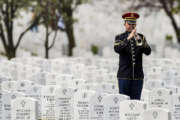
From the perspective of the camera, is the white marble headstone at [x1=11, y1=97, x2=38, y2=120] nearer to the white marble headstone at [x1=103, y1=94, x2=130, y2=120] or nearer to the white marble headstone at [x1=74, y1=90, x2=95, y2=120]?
the white marble headstone at [x1=74, y1=90, x2=95, y2=120]

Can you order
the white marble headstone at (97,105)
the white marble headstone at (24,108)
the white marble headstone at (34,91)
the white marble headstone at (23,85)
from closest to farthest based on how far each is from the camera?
the white marble headstone at (24,108)
the white marble headstone at (97,105)
the white marble headstone at (34,91)
the white marble headstone at (23,85)

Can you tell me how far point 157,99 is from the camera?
470 inches

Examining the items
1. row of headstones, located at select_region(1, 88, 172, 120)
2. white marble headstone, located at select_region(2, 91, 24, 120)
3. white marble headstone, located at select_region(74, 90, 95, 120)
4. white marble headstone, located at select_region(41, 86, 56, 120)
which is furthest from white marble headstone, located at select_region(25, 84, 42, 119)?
white marble headstone, located at select_region(74, 90, 95, 120)

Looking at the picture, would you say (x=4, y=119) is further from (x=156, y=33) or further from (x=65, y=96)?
(x=156, y=33)

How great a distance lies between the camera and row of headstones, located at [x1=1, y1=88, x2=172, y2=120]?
10.3 metres

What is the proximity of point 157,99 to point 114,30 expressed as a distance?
30678 millimetres

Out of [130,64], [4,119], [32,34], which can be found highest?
[32,34]

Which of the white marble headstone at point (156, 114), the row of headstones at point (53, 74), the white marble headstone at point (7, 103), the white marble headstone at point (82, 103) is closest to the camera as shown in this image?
the white marble headstone at point (156, 114)

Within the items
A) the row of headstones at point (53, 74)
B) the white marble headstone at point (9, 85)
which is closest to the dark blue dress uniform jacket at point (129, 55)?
the white marble headstone at point (9, 85)

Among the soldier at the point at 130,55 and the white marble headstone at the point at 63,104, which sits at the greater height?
the soldier at the point at 130,55

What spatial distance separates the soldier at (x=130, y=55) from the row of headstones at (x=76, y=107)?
2.36ft

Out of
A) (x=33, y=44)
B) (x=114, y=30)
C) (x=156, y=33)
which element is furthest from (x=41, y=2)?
(x=114, y=30)

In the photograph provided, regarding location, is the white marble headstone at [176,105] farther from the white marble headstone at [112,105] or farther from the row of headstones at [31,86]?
the row of headstones at [31,86]

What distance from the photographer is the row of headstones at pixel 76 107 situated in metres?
10.3
